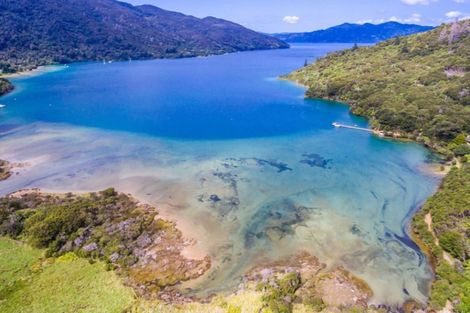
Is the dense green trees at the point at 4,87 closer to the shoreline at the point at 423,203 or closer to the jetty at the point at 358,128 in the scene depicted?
the jetty at the point at 358,128

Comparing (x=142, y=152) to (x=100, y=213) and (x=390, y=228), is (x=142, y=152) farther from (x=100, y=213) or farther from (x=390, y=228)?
(x=390, y=228)

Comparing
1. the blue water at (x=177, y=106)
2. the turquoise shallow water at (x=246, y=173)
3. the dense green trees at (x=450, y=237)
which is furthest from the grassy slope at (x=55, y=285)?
the blue water at (x=177, y=106)

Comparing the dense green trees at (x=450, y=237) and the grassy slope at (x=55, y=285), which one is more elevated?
the dense green trees at (x=450, y=237)

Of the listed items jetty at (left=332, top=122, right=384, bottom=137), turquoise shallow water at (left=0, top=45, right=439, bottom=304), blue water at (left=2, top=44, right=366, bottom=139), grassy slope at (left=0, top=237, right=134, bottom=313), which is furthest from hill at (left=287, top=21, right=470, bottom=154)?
grassy slope at (left=0, top=237, right=134, bottom=313)

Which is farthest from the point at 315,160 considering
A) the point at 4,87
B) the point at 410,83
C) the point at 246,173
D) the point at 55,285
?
the point at 4,87

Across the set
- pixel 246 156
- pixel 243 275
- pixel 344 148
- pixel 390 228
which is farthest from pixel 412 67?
pixel 243 275
